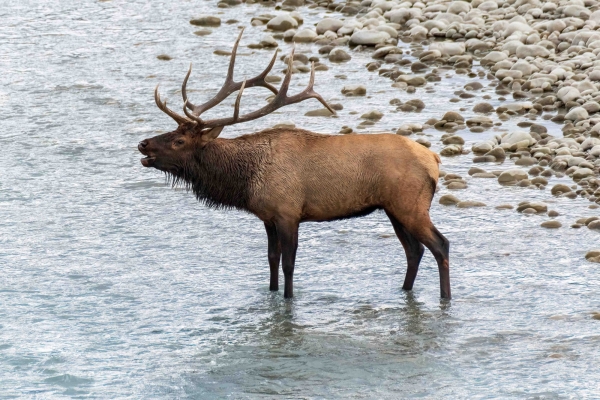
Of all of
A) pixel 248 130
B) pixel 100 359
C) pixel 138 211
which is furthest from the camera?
pixel 248 130

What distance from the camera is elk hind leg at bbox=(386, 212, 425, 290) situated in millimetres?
8891

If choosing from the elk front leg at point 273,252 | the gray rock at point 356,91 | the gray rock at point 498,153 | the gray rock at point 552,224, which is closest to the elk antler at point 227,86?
the elk front leg at point 273,252

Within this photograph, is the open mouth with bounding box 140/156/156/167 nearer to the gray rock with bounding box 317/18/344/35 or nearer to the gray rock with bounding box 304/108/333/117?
the gray rock with bounding box 304/108/333/117

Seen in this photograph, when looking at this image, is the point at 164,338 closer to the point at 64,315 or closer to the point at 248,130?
the point at 64,315

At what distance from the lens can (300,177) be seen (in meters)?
8.71

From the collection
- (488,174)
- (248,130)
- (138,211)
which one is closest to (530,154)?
(488,174)

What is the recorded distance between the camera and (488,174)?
1148cm

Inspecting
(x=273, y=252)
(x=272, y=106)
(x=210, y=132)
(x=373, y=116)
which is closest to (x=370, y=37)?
(x=373, y=116)

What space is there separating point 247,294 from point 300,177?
1.01 meters

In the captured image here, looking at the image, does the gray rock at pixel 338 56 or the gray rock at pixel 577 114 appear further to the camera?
the gray rock at pixel 338 56

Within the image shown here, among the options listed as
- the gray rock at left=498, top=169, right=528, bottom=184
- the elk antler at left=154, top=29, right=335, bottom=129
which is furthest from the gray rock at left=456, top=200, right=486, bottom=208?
the elk antler at left=154, top=29, right=335, bottom=129

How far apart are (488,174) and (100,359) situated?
511 cm

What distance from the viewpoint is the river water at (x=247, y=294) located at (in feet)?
24.3

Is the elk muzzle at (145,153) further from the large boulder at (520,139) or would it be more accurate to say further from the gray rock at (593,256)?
the large boulder at (520,139)
